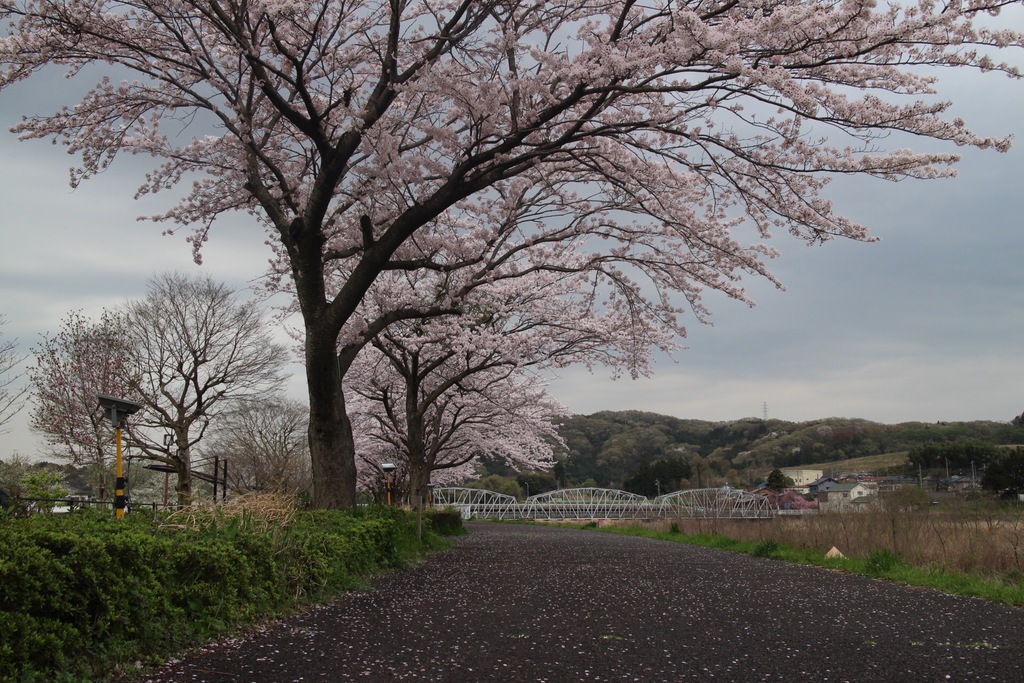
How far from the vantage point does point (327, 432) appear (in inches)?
416

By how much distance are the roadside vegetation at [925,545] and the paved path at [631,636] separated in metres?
0.57

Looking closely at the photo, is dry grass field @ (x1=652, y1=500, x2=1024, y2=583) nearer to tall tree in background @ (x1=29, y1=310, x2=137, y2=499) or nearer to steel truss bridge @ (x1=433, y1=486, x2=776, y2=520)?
tall tree in background @ (x1=29, y1=310, x2=137, y2=499)

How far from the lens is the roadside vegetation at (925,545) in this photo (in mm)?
8531

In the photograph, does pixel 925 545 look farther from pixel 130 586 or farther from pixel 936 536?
pixel 130 586

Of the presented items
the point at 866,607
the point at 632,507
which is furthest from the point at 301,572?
the point at 632,507

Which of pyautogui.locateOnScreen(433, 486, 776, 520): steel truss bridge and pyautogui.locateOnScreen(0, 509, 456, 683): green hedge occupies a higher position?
pyautogui.locateOnScreen(0, 509, 456, 683): green hedge

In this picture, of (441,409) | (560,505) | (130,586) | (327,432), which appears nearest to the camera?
(130,586)

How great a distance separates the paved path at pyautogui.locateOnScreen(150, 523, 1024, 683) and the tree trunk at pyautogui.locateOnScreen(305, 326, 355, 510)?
1.95 meters

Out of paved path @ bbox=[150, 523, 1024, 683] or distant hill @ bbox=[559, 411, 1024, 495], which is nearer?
paved path @ bbox=[150, 523, 1024, 683]

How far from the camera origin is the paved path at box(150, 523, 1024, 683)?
4328 mm

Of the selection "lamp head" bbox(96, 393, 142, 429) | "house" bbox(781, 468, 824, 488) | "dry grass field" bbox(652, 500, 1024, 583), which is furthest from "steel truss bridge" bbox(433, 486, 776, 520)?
"lamp head" bbox(96, 393, 142, 429)

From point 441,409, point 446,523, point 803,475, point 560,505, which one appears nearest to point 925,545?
point 446,523

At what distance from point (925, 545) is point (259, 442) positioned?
3340 cm

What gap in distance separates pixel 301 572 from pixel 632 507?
187ft
